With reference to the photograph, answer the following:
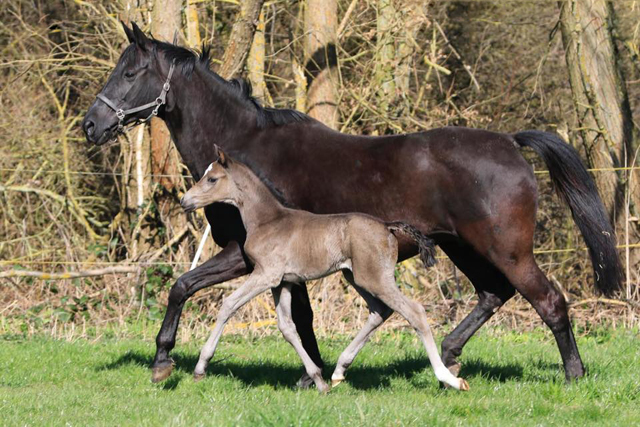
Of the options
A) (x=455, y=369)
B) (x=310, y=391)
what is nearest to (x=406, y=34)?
(x=455, y=369)

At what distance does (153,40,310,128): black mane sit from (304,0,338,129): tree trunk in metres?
4.56

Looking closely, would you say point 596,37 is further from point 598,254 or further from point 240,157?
point 240,157

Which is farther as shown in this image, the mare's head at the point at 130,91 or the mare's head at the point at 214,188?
the mare's head at the point at 130,91

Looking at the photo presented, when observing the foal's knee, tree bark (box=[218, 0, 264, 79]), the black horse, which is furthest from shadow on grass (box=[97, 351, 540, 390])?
tree bark (box=[218, 0, 264, 79])

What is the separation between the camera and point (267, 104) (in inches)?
458

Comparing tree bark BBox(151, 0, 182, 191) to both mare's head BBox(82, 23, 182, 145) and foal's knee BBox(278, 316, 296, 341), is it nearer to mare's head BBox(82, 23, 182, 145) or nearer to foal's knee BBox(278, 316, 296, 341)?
mare's head BBox(82, 23, 182, 145)

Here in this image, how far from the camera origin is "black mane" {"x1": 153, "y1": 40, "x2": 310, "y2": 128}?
685 cm

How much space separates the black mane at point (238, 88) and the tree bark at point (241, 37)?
2543mm

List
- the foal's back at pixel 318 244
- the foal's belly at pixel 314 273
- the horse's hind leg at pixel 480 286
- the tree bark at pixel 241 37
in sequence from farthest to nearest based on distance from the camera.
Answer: the tree bark at pixel 241 37 → the horse's hind leg at pixel 480 286 → the foal's belly at pixel 314 273 → the foal's back at pixel 318 244

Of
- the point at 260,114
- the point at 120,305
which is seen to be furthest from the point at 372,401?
the point at 120,305

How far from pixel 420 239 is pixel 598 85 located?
5990 mm

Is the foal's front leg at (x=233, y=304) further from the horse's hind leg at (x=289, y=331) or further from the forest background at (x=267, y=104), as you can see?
the forest background at (x=267, y=104)

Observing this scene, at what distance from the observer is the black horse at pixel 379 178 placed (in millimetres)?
6324

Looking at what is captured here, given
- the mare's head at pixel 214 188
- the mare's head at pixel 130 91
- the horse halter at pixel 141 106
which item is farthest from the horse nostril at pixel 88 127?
the mare's head at pixel 214 188
